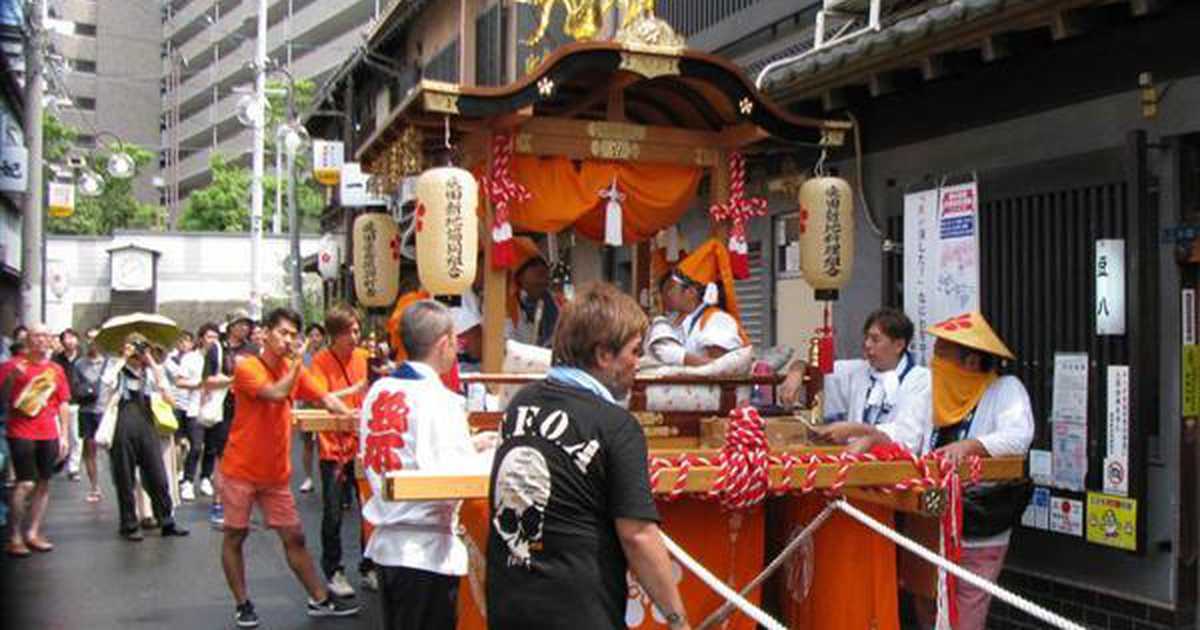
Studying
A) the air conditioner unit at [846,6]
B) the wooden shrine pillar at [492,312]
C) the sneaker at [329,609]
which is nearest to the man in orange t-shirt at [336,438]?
the sneaker at [329,609]

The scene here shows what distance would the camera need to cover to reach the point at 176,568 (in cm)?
1053

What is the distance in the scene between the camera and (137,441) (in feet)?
38.7

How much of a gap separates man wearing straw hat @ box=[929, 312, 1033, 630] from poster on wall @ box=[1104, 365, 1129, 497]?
43.4 inches

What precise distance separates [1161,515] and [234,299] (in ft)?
137

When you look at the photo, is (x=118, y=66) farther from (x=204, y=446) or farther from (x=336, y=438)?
(x=336, y=438)

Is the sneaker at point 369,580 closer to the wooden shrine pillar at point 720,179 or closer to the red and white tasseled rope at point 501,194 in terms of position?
the red and white tasseled rope at point 501,194

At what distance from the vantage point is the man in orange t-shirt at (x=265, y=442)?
7.71 metres

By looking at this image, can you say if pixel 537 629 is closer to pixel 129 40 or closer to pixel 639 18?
pixel 639 18

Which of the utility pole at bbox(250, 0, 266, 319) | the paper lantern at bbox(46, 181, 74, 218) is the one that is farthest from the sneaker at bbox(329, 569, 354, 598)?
the paper lantern at bbox(46, 181, 74, 218)

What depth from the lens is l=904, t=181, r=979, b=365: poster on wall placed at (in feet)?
26.8

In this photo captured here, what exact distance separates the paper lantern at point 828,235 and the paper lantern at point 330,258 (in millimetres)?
23654

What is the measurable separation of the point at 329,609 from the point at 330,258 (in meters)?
22.4

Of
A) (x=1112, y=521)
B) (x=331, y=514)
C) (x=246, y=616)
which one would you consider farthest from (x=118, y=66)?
(x=1112, y=521)

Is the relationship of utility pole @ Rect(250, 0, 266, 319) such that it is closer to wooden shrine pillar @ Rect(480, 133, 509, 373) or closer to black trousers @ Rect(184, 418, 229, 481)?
black trousers @ Rect(184, 418, 229, 481)
